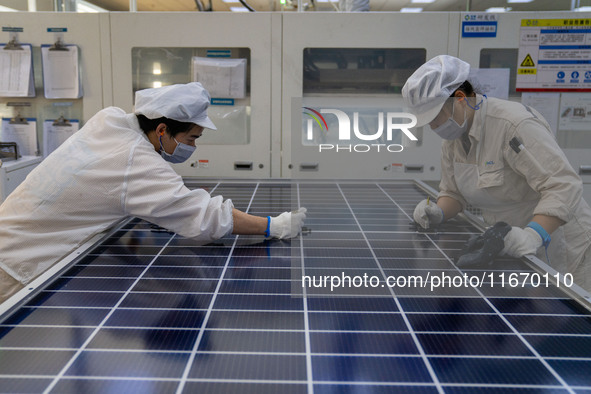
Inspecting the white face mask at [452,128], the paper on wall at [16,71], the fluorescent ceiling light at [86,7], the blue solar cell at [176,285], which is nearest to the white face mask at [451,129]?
the white face mask at [452,128]

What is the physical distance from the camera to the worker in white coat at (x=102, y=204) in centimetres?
173

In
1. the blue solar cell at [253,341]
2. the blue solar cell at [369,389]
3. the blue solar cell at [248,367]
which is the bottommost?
the blue solar cell at [369,389]

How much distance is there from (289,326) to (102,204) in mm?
1002

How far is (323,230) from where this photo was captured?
188cm

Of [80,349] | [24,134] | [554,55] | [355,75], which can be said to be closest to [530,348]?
[80,349]

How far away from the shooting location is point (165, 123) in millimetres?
1963

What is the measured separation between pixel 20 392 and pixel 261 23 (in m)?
2.62

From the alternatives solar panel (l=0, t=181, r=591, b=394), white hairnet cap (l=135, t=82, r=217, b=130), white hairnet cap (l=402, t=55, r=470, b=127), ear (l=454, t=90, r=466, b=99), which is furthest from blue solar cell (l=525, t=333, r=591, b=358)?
white hairnet cap (l=135, t=82, r=217, b=130)

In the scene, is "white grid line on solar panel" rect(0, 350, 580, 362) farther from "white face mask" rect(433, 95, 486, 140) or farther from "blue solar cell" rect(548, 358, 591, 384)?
"white face mask" rect(433, 95, 486, 140)

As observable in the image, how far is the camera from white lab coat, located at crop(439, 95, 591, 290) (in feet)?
5.80

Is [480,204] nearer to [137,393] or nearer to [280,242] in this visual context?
[280,242]

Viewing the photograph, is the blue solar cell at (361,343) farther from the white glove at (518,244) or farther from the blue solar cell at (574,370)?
the white glove at (518,244)

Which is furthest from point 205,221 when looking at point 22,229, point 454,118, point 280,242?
point 454,118

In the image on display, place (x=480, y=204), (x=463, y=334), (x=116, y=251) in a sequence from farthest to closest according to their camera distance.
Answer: (x=480, y=204) → (x=116, y=251) → (x=463, y=334)
